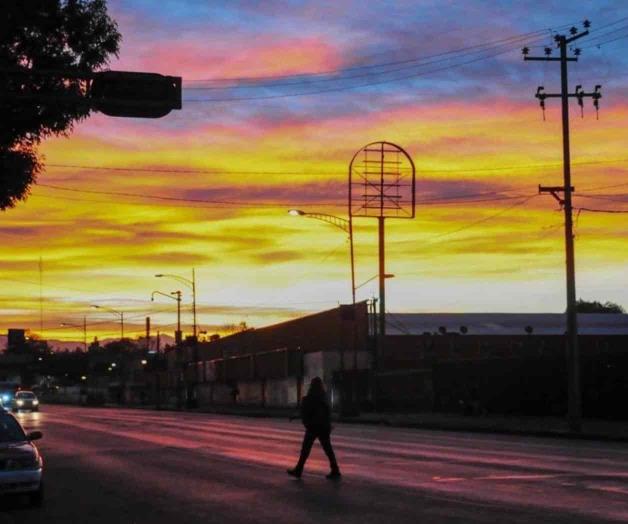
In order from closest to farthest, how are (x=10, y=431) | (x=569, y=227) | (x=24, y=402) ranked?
(x=10, y=431) → (x=569, y=227) → (x=24, y=402)

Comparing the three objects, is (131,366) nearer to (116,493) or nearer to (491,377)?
(491,377)

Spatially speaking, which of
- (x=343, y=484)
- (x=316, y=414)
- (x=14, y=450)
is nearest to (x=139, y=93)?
(x=14, y=450)

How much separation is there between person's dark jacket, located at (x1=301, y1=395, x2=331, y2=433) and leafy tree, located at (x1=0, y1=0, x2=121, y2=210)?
20.6 ft

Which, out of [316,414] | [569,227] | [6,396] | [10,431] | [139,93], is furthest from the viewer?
[6,396]

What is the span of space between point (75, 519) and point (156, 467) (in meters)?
8.55

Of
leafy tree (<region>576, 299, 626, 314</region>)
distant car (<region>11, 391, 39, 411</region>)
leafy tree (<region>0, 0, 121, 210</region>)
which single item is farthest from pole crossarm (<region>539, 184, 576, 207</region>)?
leafy tree (<region>576, 299, 626, 314</region>)

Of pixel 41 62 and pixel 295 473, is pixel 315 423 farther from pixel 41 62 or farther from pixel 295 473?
pixel 41 62

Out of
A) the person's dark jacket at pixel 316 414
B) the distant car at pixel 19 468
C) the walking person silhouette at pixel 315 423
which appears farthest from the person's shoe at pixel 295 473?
the distant car at pixel 19 468

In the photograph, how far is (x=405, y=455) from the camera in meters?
24.9

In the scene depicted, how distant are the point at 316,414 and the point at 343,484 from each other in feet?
6.74

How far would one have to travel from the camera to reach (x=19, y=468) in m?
15.4

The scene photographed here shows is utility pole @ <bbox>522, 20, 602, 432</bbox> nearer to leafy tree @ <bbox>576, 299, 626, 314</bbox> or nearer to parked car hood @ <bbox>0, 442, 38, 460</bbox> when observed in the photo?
parked car hood @ <bbox>0, 442, 38, 460</bbox>

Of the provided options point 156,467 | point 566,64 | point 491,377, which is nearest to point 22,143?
point 156,467

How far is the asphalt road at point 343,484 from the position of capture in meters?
14.5
